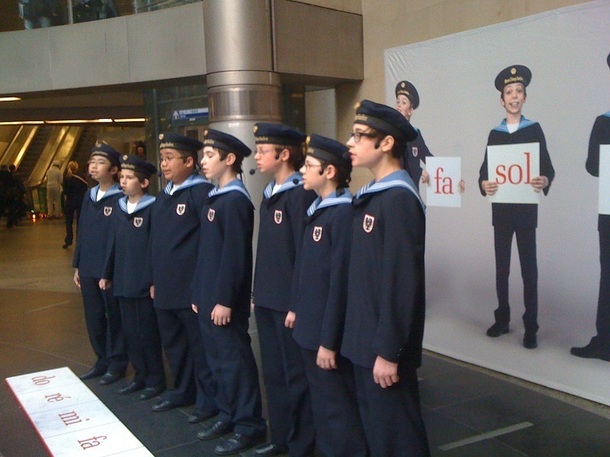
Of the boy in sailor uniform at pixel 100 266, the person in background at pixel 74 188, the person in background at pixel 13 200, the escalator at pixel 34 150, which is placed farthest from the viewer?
the escalator at pixel 34 150

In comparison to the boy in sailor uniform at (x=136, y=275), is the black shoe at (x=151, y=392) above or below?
below

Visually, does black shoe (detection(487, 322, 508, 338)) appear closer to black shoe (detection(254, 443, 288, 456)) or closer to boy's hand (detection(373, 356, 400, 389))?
black shoe (detection(254, 443, 288, 456))

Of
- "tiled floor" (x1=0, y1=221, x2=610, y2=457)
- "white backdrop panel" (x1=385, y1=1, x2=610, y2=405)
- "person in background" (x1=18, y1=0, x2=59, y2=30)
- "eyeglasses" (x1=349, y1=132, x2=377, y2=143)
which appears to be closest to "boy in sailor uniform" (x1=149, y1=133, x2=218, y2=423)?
"tiled floor" (x1=0, y1=221, x2=610, y2=457)

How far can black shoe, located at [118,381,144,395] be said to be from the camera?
500 cm

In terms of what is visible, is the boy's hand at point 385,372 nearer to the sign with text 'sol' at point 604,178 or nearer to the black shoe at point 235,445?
the black shoe at point 235,445

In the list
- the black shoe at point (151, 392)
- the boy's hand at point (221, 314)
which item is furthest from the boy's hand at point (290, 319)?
the black shoe at point (151, 392)

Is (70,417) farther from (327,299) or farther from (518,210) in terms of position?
(518,210)

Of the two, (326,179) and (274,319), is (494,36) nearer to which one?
(326,179)

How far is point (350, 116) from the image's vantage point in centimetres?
715

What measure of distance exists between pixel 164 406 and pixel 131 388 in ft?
1.72

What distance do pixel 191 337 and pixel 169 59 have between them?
4340mm

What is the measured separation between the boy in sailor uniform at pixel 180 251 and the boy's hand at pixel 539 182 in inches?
89.4

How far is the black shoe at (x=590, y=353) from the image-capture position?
441 centimetres

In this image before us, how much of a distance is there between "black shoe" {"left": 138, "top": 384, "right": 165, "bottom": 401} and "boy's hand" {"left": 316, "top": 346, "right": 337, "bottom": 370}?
223cm
